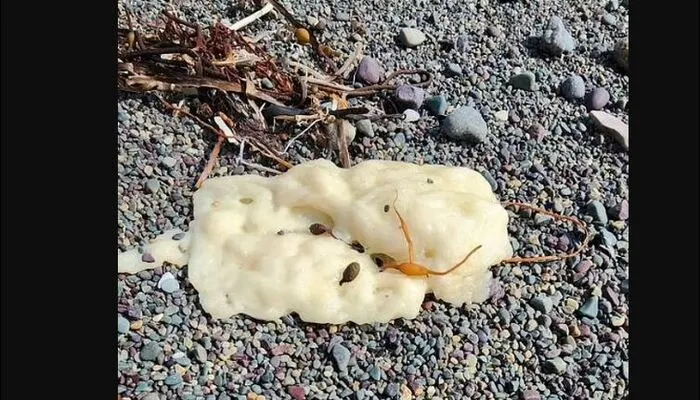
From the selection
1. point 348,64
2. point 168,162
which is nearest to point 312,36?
point 348,64

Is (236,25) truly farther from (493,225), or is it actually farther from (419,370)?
(419,370)

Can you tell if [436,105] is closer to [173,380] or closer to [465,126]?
[465,126]

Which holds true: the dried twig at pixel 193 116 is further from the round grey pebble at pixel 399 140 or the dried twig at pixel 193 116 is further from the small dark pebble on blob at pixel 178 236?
the round grey pebble at pixel 399 140

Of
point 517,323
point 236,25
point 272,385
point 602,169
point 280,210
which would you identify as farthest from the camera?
point 236,25

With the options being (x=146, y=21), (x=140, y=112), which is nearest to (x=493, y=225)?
(x=140, y=112)

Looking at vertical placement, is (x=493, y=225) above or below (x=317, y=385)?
above

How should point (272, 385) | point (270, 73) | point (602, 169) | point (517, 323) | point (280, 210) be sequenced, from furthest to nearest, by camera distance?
point (270, 73)
point (602, 169)
point (280, 210)
point (517, 323)
point (272, 385)

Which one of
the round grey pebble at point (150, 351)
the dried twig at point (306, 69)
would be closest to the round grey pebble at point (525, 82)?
the dried twig at point (306, 69)
